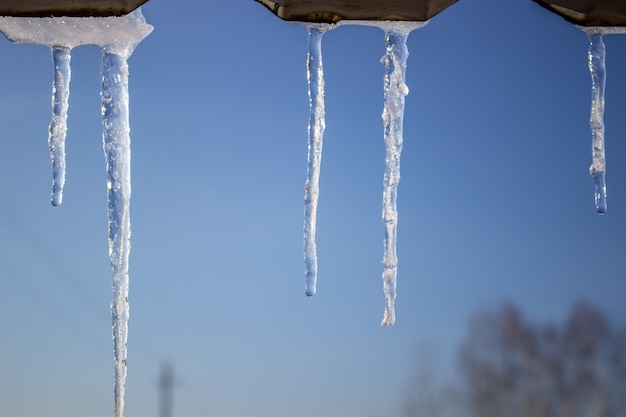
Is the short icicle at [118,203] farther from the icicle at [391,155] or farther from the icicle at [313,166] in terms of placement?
the icicle at [391,155]

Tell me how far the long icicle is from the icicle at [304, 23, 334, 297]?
7.7 inches

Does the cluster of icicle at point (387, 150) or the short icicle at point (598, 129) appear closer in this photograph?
the cluster of icicle at point (387, 150)

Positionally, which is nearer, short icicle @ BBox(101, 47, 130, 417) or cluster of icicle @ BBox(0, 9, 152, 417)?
cluster of icicle @ BBox(0, 9, 152, 417)

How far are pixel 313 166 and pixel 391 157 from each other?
241 mm

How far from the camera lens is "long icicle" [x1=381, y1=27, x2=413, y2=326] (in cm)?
198

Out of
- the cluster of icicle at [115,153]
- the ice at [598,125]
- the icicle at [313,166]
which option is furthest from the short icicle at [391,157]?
Result: the cluster of icicle at [115,153]

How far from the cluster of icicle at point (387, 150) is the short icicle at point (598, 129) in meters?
0.54

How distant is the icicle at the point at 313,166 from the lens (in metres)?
1.95

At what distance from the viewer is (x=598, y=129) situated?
7.00 ft

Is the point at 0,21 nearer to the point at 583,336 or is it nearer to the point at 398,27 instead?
the point at 398,27

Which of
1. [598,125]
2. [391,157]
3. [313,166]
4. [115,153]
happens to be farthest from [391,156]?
[115,153]

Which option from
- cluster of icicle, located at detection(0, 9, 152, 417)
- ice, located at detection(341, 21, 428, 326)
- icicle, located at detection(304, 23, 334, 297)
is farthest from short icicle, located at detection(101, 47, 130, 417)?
ice, located at detection(341, 21, 428, 326)

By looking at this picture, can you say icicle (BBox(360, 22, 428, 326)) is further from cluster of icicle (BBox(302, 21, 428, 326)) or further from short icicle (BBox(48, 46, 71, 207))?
short icicle (BBox(48, 46, 71, 207))

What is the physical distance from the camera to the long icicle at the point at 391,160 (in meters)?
1.98
